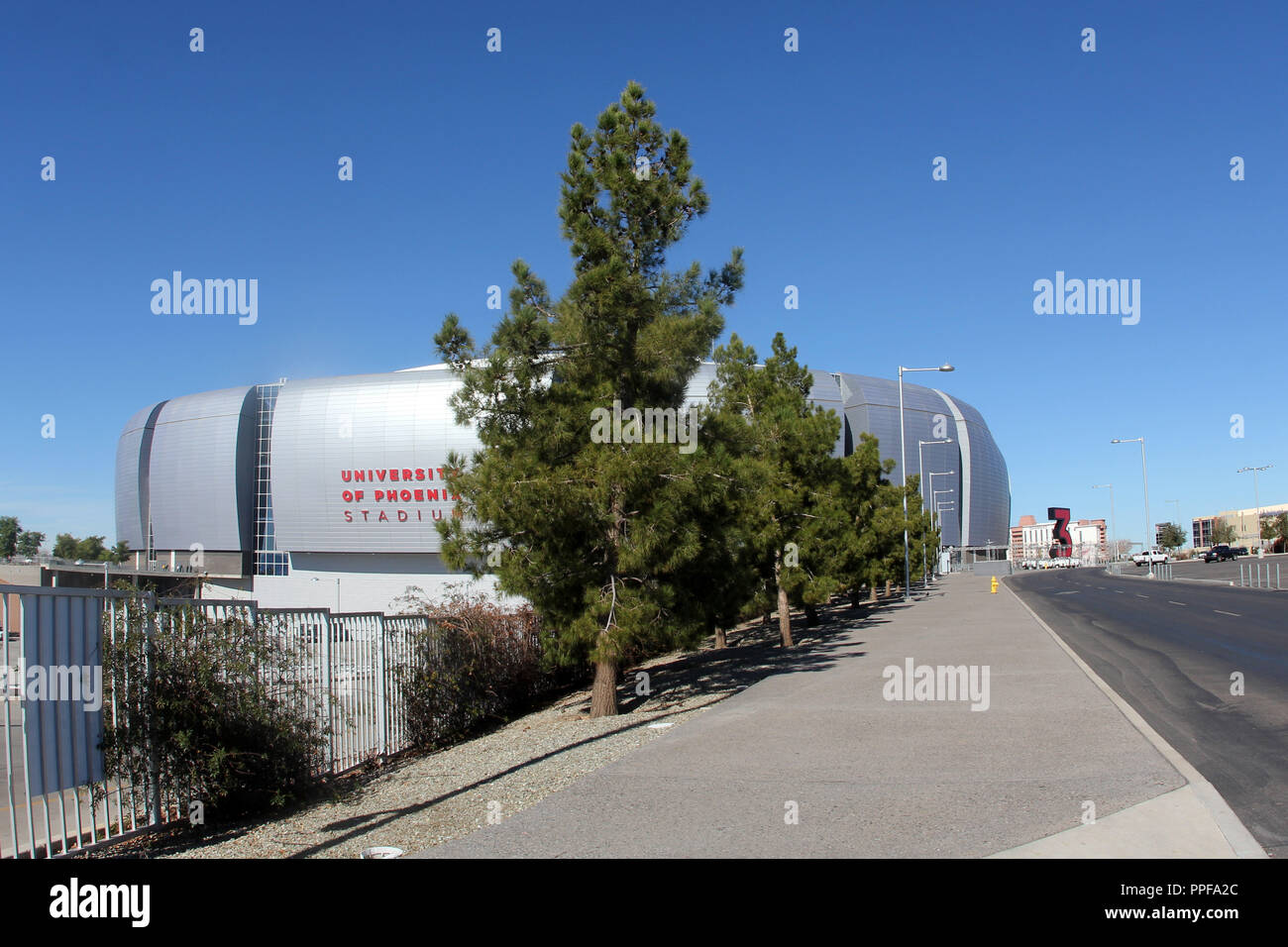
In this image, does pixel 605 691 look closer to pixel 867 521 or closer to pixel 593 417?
pixel 593 417

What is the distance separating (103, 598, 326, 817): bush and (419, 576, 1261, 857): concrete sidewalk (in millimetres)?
2732

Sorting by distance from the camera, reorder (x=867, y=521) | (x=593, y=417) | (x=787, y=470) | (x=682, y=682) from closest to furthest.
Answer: (x=593, y=417)
(x=682, y=682)
(x=787, y=470)
(x=867, y=521)

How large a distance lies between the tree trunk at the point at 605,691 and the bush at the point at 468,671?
1.90 meters

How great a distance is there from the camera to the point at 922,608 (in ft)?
108

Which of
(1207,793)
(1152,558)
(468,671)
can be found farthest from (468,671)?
(1152,558)

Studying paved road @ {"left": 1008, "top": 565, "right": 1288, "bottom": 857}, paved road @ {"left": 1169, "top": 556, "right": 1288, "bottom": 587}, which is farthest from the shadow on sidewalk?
paved road @ {"left": 1169, "top": 556, "right": 1288, "bottom": 587}

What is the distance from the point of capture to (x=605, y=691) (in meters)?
12.5

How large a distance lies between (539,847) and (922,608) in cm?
2951

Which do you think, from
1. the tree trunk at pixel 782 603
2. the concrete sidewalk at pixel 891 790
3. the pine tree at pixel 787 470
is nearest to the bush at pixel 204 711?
the concrete sidewalk at pixel 891 790

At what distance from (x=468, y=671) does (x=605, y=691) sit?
7.04ft

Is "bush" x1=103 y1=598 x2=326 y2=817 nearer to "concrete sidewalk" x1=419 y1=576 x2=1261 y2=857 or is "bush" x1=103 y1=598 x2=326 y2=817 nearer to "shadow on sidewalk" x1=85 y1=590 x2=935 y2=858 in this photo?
"shadow on sidewalk" x1=85 y1=590 x2=935 y2=858
